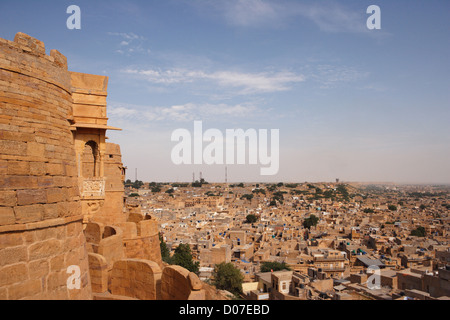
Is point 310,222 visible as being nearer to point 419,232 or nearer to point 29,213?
point 419,232

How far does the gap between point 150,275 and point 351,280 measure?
22.8 meters

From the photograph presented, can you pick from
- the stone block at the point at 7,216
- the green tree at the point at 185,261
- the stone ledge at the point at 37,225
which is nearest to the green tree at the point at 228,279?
the green tree at the point at 185,261

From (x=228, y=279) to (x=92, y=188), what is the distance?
21.2 metres

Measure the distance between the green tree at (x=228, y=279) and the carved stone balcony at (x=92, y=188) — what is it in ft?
67.6

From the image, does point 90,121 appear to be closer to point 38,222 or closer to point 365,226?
point 38,222

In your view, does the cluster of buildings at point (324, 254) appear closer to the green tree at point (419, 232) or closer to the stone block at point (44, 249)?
the green tree at point (419, 232)

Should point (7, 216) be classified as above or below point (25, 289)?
above

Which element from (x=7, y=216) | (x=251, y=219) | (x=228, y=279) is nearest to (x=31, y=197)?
(x=7, y=216)

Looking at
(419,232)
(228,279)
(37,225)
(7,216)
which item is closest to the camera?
(7,216)

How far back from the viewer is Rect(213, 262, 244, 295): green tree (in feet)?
87.7

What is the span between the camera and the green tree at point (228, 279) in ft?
87.7

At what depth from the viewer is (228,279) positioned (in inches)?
1066
